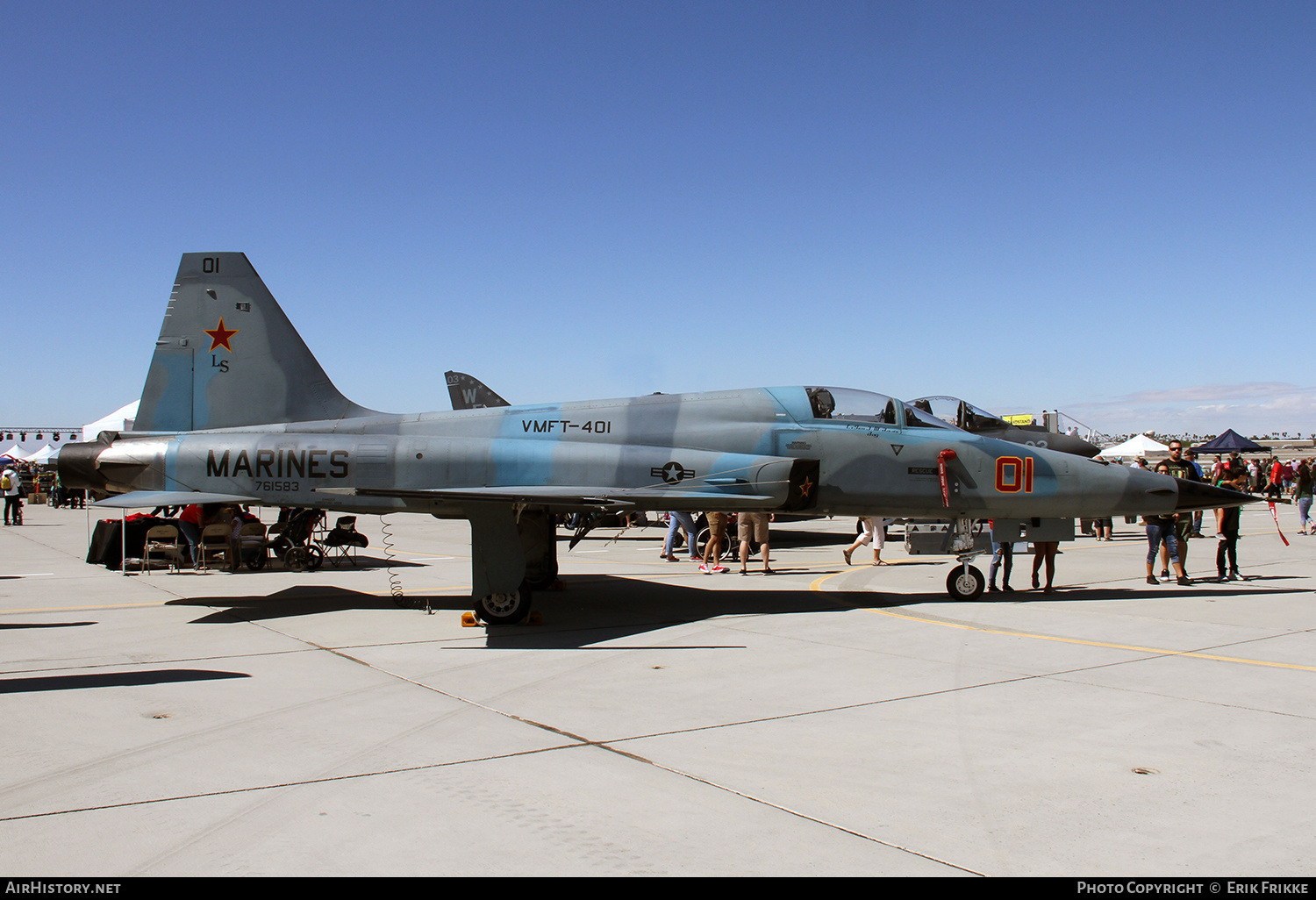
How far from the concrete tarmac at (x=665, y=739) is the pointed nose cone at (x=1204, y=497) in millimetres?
1178

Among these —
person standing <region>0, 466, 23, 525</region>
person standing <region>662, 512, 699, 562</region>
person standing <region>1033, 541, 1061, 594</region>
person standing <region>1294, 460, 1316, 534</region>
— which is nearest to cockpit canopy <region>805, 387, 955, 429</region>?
person standing <region>1033, 541, 1061, 594</region>

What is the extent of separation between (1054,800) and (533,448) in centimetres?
743

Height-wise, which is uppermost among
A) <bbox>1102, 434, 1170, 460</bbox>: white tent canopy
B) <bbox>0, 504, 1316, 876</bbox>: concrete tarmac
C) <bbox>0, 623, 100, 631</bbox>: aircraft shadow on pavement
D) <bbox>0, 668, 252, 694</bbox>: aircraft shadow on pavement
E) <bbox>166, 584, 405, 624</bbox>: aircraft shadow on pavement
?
<bbox>1102, 434, 1170, 460</bbox>: white tent canopy

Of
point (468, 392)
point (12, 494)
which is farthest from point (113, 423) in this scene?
point (468, 392)

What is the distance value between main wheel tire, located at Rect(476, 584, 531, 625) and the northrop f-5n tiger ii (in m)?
1.21

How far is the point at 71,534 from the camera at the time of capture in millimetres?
24250

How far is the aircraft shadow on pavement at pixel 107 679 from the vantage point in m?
6.71

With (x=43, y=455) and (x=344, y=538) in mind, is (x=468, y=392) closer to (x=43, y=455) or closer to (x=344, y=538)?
(x=344, y=538)

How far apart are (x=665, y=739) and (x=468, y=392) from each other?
19.6 metres

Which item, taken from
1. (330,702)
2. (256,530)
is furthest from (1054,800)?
(256,530)

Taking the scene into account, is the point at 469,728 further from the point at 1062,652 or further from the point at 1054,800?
the point at 1062,652

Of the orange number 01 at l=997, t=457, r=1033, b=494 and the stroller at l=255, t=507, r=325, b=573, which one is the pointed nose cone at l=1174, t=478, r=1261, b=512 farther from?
the stroller at l=255, t=507, r=325, b=573

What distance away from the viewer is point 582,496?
9.59 metres

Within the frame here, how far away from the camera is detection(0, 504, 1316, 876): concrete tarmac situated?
372 centimetres
